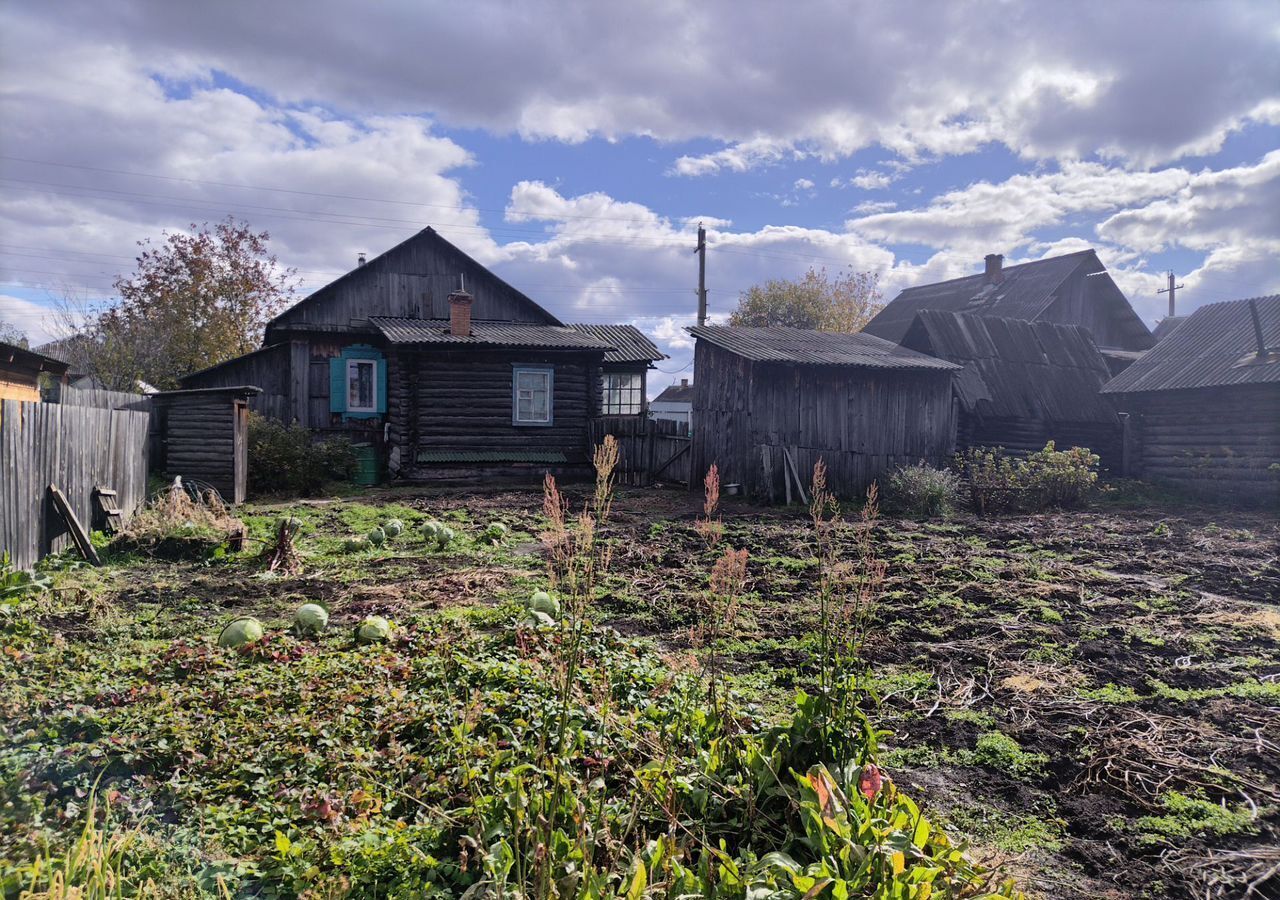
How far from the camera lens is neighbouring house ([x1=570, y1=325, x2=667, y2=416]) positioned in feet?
73.6

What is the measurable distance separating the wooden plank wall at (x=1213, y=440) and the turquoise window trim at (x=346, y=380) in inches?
789

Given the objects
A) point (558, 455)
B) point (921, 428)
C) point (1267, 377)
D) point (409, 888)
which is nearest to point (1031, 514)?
point (921, 428)

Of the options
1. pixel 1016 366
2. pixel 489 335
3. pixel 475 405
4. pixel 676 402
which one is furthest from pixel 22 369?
pixel 676 402

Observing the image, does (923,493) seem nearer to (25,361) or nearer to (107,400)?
(107,400)

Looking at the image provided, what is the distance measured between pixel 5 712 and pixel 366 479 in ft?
49.7

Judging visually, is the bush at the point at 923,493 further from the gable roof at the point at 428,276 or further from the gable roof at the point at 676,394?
the gable roof at the point at 676,394

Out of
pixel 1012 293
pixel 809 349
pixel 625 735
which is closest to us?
pixel 625 735

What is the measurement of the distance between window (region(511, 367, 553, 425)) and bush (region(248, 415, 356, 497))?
510 cm

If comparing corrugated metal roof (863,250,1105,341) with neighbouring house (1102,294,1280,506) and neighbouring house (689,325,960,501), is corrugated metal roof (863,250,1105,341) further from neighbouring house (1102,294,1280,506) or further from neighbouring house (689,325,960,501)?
neighbouring house (689,325,960,501)

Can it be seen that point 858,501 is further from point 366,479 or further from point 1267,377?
point 366,479

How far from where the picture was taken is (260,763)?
11.9 feet

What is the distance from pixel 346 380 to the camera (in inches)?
818

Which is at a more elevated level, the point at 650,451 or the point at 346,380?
the point at 346,380

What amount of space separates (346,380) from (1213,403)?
2197 cm
